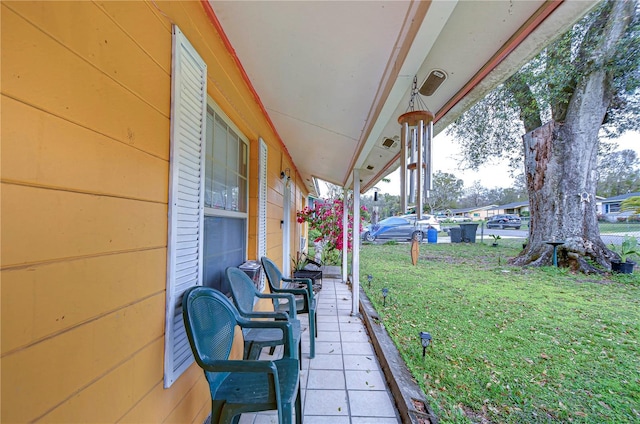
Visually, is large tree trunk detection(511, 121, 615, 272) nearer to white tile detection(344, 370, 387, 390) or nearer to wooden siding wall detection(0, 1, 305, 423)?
white tile detection(344, 370, 387, 390)

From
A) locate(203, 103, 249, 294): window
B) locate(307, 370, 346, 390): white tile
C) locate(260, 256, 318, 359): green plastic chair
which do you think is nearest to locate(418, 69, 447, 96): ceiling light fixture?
locate(203, 103, 249, 294): window

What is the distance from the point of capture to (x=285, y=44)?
5.14ft

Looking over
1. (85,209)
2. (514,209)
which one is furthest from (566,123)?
(514,209)

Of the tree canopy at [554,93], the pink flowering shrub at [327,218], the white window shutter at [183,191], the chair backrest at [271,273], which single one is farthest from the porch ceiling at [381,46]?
the pink flowering shrub at [327,218]

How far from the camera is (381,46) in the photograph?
1.44 m

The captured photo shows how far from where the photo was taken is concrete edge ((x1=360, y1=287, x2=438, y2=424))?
169 cm

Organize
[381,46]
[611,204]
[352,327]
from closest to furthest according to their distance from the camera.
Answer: [381,46] < [352,327] < [611,204]

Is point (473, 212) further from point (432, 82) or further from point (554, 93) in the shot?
point (432, 82)

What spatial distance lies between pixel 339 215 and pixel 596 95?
6.02 metres

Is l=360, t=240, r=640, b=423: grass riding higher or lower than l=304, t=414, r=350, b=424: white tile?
higher

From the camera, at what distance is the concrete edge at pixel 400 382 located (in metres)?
1.69

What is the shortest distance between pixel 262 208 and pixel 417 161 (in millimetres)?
1745

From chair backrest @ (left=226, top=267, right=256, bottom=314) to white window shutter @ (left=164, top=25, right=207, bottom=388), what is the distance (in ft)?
1.67

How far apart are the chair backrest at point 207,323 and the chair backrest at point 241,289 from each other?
12.2 inches
